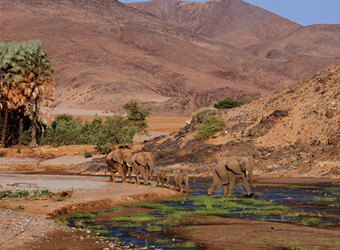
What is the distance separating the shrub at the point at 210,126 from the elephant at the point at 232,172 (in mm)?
26157

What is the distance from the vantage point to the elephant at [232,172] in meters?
24.3

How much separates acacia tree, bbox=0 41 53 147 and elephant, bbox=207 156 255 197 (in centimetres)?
3604

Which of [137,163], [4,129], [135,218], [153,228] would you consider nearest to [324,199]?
[135,218]

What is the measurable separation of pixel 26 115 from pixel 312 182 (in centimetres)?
3989

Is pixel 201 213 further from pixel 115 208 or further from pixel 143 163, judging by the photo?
pixel 143 163

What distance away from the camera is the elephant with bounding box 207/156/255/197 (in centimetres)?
2427

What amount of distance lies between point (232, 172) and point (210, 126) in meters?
27.4

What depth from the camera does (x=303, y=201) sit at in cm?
2244

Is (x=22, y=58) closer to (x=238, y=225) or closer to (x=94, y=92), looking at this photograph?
(x=238, y=225)

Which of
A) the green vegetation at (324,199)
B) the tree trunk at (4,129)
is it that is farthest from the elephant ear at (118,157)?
the tree trunk at (4,129)

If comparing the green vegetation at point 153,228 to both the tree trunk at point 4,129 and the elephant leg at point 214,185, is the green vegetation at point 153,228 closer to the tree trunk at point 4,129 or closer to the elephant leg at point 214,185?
the elephant leg at point 214,185

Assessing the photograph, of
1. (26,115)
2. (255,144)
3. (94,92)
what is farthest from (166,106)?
(255,144)

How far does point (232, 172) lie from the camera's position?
24.6 metres

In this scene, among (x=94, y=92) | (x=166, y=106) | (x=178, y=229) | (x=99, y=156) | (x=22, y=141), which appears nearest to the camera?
(x=178, y=229)
